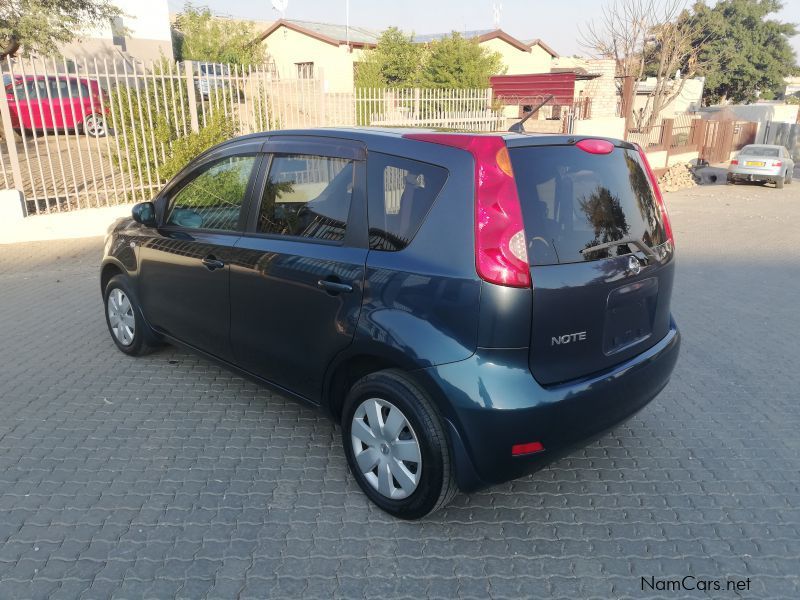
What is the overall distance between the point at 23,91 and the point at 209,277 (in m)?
7.06

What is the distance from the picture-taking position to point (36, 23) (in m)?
16.9

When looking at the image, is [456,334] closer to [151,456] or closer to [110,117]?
[151,456]

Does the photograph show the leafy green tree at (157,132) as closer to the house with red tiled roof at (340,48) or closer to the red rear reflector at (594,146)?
the red rear reflector at (594,146)

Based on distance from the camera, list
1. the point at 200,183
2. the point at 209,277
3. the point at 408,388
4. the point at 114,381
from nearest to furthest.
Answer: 1. the point at 408,388
2. the point at 209,277
3. the point at 200,183
4. the point at 114,381

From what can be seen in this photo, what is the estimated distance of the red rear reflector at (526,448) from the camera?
98.9 inches

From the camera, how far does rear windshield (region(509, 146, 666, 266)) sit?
254cm

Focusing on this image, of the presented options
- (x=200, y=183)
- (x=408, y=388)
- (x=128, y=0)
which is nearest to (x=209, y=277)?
(x=200, y=183)

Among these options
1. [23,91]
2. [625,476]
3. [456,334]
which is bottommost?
[625,476]

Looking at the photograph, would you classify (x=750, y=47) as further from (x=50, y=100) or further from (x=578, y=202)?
(x=578, y=202)

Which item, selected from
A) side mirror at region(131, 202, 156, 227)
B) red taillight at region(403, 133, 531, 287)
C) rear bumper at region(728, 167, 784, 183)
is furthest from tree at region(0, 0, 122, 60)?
rear bumper at region(728, 167, 784, 183)

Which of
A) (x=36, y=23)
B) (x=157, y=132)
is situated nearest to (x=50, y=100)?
Answer: (x=157, y=132)

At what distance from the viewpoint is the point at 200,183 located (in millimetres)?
3969

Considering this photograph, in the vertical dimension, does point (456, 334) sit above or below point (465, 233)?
below

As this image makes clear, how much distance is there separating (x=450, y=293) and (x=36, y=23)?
1934cm
